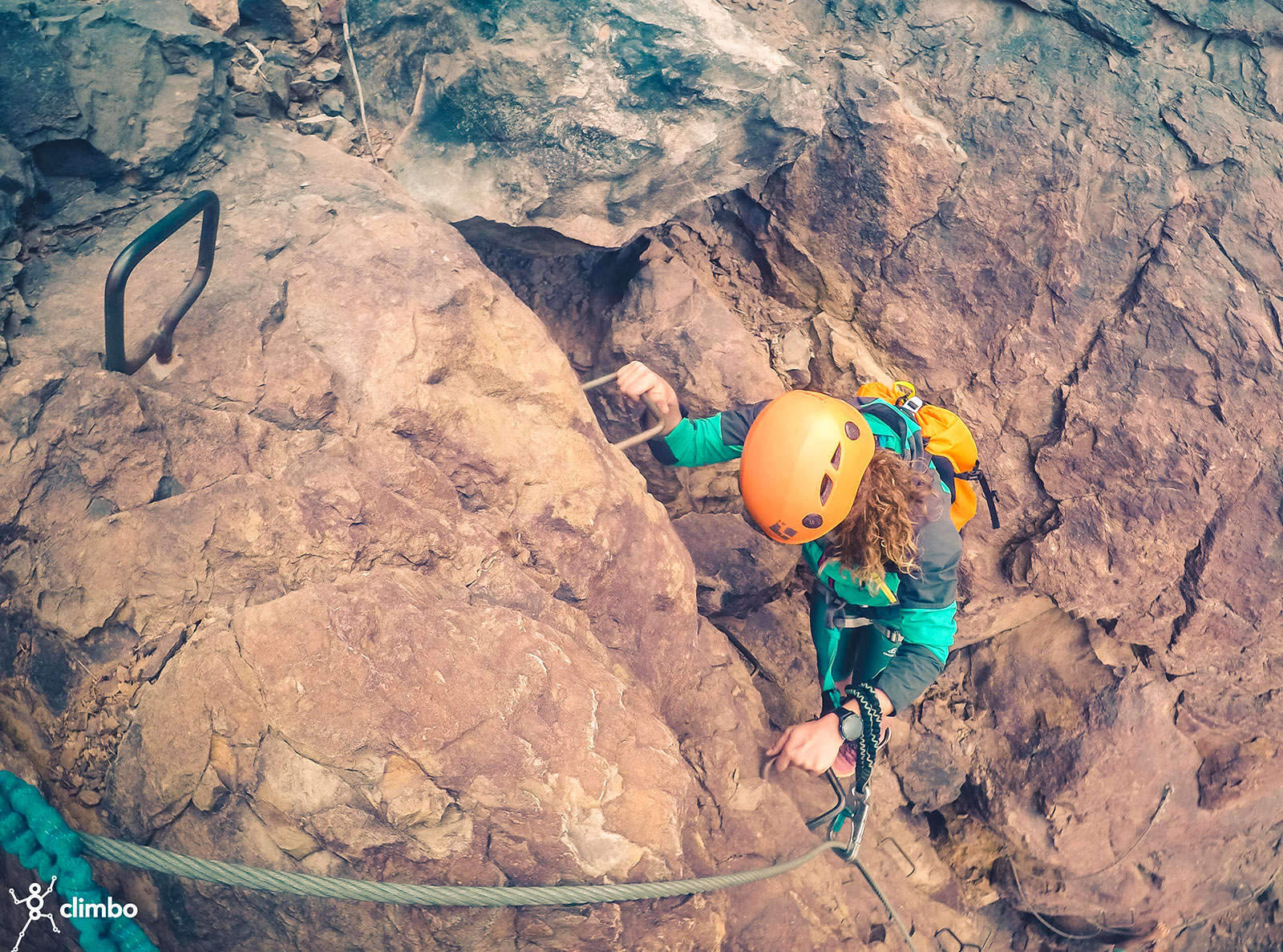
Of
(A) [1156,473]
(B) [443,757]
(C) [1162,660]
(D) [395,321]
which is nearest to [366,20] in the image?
(D) [395,321]

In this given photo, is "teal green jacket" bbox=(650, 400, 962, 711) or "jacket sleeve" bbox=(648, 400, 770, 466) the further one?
"jacket sleeve" bbox=(648, 400, 770, 466)

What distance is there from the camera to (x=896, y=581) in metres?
2.77

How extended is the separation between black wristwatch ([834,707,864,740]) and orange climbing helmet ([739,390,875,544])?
0.64 meters

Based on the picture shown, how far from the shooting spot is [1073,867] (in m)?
3.30

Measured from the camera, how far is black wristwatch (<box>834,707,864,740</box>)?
2.69m

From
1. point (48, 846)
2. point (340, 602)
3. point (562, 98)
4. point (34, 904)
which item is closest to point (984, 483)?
point (562, 98)

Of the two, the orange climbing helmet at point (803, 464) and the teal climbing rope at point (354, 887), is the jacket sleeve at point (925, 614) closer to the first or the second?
the orange climbing helmet at point (803, 464)

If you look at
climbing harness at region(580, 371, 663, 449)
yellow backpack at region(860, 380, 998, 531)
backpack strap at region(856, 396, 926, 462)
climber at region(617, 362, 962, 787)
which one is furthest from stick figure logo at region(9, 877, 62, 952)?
yellow backpack at region(860, 380, 998, 531)

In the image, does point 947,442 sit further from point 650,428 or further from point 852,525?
point 650,428

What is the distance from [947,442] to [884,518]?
501mm

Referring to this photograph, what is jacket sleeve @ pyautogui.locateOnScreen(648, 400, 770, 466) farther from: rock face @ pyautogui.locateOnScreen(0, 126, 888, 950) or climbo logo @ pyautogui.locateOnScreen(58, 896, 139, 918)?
climbo logo @ pyautogui.locateOnScreen(58, 896, 139, 918)

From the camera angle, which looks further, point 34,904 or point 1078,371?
point 1078,371

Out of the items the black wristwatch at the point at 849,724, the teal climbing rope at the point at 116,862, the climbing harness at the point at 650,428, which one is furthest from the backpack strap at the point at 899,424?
the teal climbing rope at the point at 116,862

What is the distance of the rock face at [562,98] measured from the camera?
286 centimetres
